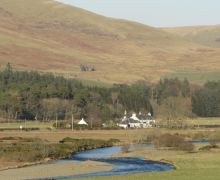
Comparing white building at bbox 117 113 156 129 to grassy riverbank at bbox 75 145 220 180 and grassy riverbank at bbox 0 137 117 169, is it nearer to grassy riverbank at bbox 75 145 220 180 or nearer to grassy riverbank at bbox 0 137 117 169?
grassy riverbank at bbox 0 137 117 169

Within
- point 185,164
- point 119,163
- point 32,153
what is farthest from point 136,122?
point 185,164

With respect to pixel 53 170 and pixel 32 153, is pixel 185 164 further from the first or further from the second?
pixel 32 153

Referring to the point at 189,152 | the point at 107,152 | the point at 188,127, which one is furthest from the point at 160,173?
the point at 188,127

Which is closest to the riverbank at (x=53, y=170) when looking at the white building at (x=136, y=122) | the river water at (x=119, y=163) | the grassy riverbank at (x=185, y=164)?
the river water at (x=119, y=163)

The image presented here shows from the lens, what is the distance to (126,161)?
80125mm

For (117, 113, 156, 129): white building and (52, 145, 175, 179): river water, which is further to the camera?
(117, 113, 156, 129): white building

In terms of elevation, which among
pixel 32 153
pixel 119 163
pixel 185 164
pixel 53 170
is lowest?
pixel 53 170

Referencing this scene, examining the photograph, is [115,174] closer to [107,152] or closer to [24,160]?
[24,160]

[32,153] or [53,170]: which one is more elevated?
[32,153]

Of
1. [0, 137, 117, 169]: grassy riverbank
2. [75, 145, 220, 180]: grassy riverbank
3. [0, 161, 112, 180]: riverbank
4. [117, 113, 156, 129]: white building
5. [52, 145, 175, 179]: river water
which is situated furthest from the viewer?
[117, 113, 156, 129]: white building

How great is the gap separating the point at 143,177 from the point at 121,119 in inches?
4859

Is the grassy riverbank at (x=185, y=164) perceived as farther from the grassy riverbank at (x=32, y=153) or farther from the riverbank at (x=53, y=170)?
the grassy riverbank at (x=32, y=153)

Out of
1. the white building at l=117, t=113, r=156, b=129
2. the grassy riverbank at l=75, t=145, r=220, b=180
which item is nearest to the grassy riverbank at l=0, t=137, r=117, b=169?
the grassy riverbank at l=75, t=145, r=220, b=180

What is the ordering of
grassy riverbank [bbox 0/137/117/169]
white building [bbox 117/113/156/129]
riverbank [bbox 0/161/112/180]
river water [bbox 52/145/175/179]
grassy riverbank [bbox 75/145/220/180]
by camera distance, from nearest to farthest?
grassy riverbank [bbox 75/145/220/180] < riverbank [bbox 0/161/112/180] < river water [bbox 52/145/175/179] < grassy riverbank [bbox 0/137/117/169] < white building [bbox 117/113/156/129]
